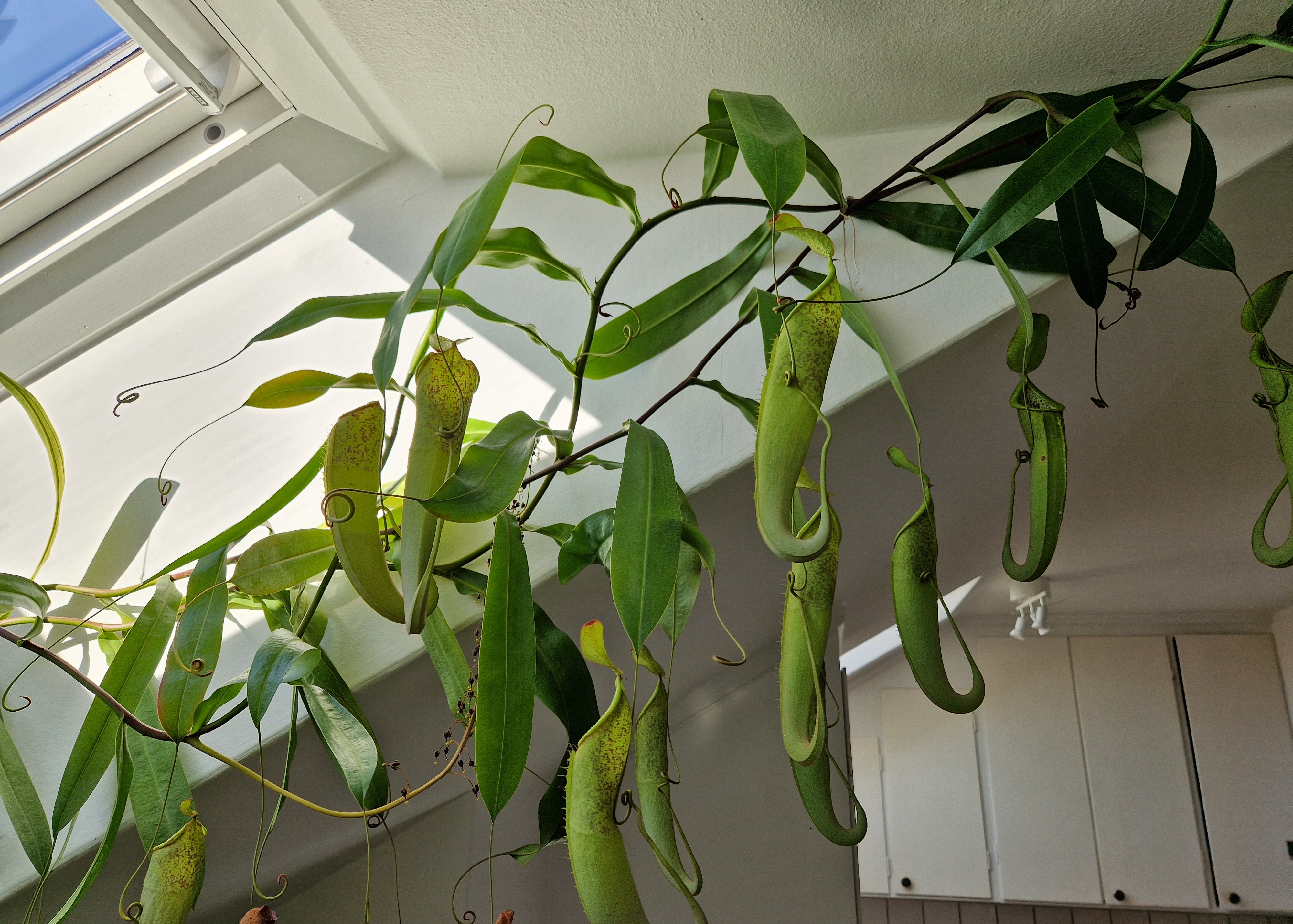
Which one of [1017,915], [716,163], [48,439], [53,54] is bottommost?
[1017,915]

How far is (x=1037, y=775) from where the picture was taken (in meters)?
3.46

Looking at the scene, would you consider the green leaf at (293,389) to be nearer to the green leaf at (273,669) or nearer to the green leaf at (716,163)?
the green leaf at (273,669)

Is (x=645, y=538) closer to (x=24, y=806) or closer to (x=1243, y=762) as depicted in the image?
(x=24, y=806)

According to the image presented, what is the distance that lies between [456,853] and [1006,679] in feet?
9.81

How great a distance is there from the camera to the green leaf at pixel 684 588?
63 centimetres

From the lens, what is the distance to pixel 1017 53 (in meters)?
0.90

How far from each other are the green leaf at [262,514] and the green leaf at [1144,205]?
2.42 feet

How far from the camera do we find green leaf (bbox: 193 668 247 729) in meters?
0.67

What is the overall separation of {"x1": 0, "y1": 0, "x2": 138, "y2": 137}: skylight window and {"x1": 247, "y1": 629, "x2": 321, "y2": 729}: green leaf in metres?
0.89

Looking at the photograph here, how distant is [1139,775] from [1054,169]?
360cm

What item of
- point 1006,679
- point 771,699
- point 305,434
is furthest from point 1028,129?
point 1006,679

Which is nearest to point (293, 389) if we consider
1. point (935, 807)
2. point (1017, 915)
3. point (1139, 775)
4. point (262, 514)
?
point (262, 514)

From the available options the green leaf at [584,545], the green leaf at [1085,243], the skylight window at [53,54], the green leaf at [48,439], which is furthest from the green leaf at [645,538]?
the skylight window at [53,54]

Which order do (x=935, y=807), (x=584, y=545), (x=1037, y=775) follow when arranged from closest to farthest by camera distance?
(x=584, y=545) < (x=1037, y=775) < (x=935, y=807)
